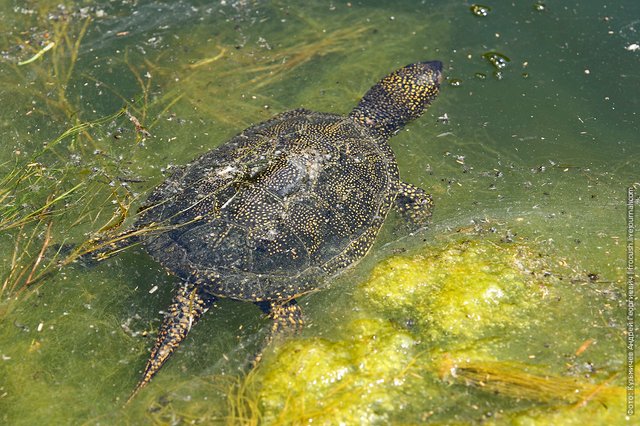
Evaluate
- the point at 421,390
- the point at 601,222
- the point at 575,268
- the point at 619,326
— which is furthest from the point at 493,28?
the point at 421,390

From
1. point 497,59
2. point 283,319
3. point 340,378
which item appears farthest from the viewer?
point 497,59

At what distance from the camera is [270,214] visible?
3734 millimetres

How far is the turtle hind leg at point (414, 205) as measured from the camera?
4.49 m

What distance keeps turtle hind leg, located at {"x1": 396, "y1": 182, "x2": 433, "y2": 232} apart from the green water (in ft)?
0.44

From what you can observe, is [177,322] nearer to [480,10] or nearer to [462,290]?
[462,290]

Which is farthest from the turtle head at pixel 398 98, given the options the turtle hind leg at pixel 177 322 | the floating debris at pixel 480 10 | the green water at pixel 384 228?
the turtle hind leg at pixel 177 322

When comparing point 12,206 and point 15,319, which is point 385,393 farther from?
point 12,206

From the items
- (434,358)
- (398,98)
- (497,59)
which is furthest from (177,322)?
(497,59)

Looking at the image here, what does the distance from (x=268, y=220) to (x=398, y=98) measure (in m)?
1.98

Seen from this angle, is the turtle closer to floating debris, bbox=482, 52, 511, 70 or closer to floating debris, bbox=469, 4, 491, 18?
floating debris, bbox=482, 52, 511, 70

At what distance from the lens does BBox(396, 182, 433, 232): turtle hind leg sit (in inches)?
177

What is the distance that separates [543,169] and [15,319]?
13.8ft

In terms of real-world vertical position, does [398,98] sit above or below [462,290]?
above

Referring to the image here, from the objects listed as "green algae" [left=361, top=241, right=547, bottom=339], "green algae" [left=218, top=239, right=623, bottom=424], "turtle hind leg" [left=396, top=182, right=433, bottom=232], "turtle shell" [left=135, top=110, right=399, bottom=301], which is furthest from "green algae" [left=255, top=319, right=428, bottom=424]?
"turtle hind leg" [left=396, top=182, right=433, bottom=232]
